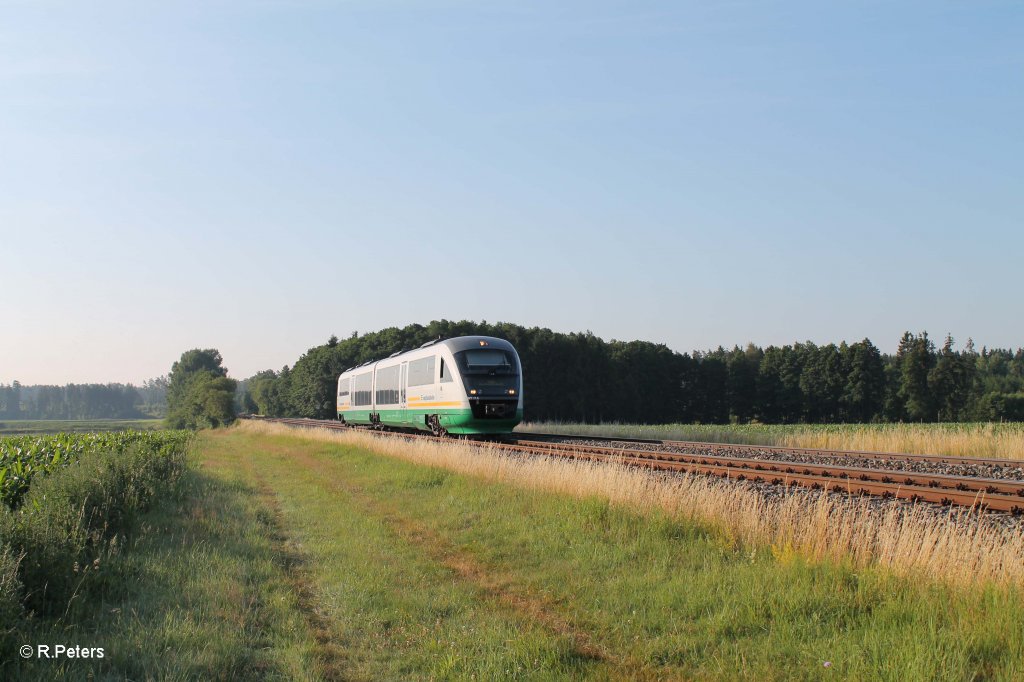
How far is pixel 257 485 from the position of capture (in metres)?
19.3

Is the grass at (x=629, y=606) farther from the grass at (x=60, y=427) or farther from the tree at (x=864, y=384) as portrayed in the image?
the tree at (x=864, y=384)

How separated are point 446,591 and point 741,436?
23410 millimetres

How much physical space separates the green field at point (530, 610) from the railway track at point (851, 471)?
310cm

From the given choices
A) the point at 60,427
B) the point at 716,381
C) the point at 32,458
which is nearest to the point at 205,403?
the point at 60,427

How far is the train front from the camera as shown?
24859 millimetres

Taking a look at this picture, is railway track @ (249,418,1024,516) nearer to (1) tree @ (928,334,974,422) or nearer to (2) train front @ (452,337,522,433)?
(2) train front @ (452,337,522,433)

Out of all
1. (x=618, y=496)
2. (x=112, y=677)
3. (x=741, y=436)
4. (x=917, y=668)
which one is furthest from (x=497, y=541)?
(x=741, y=436)

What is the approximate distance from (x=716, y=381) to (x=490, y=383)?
262ft

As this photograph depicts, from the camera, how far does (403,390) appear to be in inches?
1264

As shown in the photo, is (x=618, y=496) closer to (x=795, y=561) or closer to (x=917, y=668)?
(x=795, y=561)

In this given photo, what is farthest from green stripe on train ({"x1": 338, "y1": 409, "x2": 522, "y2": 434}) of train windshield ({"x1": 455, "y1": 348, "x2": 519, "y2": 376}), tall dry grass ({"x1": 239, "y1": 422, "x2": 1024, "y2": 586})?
tall dry grass ({"x1": 239, "y1": 422, "x2": 1024, "y2": 586})

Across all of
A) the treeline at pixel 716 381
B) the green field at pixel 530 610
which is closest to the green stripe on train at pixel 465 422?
the green field at pixel 530 610

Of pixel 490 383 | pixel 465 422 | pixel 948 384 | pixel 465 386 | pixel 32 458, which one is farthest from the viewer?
pixel 948 384

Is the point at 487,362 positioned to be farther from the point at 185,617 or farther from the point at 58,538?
the point at 185,617
